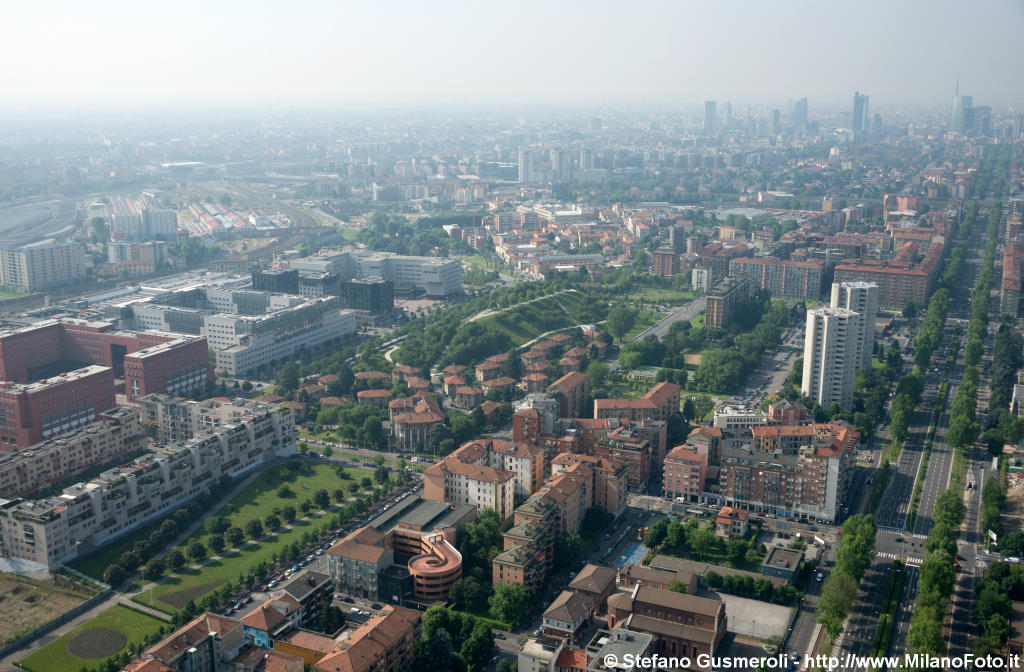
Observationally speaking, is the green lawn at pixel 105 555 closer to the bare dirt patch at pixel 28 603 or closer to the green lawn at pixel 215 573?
the bare dirt patch at pixel 28 603

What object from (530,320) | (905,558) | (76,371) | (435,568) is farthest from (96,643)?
(530,320)

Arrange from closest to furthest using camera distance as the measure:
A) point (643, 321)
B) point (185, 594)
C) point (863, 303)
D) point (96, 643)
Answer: point (96, 643), point (185, 594), point (863, 303), point (643, 321)

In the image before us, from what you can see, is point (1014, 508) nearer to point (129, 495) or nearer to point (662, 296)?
point (129, 495)

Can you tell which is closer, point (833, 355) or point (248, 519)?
point (248, 519)

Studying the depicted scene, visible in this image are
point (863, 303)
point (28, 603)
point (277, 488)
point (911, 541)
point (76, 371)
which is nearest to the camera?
point (28, 603)

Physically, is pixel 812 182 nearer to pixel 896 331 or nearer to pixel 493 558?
pixel 896 331

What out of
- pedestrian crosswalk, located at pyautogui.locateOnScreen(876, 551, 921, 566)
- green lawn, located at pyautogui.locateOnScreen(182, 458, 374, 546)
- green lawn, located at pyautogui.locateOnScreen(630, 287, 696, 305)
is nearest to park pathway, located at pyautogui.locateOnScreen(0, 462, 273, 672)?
green lawn, located at pyautogui.locateOnScreen(182, 458, 374, 546)

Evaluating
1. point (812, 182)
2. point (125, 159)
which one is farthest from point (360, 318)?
point (125, 159)
